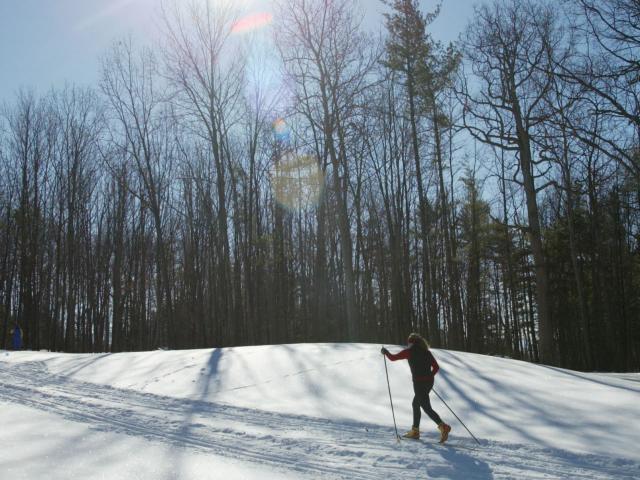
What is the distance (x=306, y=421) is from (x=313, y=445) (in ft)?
4.74

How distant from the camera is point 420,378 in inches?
287

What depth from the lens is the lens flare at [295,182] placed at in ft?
94.9

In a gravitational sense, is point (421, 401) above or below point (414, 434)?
above

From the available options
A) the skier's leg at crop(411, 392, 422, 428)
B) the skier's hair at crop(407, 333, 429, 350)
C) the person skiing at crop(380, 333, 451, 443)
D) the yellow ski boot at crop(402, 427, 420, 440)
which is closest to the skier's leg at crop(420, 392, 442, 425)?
the person skiing at crop(380, 333, 451, 443)

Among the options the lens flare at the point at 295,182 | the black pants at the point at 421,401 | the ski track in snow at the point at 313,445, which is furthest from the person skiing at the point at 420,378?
the lens flare at the point at 295,182

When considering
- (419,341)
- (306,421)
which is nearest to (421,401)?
(419,341)

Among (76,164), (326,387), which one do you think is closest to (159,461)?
(326,387)

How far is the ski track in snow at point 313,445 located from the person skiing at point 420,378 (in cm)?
26

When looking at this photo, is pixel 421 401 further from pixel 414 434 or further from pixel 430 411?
pixel 414 434

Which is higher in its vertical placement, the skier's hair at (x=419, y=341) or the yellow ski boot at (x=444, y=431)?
the skier's hair at (x=419, y=341)

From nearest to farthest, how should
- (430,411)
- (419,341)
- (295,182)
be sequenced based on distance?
(430,411) → (419,341) → (295,182)

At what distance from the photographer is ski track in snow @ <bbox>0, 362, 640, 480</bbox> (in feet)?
18.5

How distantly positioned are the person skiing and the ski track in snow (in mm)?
260

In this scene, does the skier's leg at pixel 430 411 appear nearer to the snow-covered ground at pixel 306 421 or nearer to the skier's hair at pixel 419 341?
the snow-covered ground at pixel 306 421
